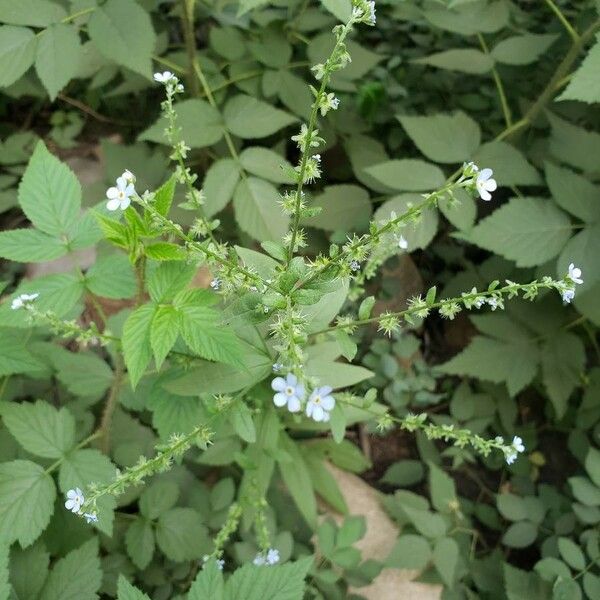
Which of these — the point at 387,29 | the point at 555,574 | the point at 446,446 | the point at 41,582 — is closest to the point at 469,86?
the point at 387,29

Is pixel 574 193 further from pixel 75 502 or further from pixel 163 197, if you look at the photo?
pixel 75 502

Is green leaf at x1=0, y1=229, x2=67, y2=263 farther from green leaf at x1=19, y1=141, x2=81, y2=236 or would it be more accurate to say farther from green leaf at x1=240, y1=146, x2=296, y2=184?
green leaf at x1=240, y1=146, x2=296, y2=184

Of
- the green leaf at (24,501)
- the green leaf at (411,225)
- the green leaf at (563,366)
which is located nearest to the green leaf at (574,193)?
the green leaf at (411,225)

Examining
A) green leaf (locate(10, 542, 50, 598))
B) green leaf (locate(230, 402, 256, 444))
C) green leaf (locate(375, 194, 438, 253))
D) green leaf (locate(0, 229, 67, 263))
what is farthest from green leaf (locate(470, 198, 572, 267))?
green leaf (locate(10, 542, 50, 598))

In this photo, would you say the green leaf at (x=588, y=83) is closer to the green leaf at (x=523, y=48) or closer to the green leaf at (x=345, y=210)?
the green leaf at (x=523, y=48)

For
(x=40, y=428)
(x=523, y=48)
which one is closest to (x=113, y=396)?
(x=40, y=428)

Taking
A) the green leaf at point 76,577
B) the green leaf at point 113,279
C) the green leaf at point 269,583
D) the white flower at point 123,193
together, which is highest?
the white flower at point 123,193

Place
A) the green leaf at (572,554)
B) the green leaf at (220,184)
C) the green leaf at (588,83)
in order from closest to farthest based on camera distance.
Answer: the green leaf at (588,83)
the green leaf at (572,554)
the green leaf at (220,184)

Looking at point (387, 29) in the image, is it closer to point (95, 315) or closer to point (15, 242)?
point (95, 315)
